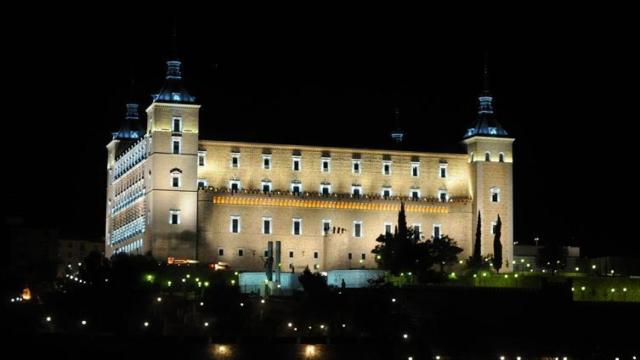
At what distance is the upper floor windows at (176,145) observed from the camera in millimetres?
121562

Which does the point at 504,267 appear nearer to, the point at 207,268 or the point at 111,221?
the point at 207,268

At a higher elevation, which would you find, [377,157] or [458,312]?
[377,157]

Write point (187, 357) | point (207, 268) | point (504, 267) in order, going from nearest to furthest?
point (187, 357) → point (207, 268) → point (504, 267)

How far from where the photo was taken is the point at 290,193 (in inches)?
4953

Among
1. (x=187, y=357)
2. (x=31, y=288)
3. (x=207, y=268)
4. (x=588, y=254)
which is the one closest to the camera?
(x=187, y=357)

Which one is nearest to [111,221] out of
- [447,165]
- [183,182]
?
[183,182]

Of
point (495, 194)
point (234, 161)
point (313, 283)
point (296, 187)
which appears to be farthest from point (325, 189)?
point (313, 283)

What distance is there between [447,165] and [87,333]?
3483cm

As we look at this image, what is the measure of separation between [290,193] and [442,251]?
1187cm

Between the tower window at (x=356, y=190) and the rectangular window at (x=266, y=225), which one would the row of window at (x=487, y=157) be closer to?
the tower window at (x=356, y=190)

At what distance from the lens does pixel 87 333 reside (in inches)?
4205

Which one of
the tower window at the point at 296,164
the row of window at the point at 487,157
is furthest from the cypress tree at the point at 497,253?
the tower window at the point at 296,164

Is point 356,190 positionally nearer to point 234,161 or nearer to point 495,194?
point 234,161

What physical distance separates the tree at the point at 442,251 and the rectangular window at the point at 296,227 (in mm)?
9413
